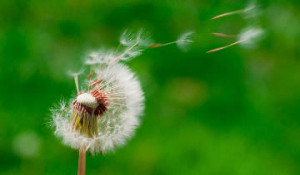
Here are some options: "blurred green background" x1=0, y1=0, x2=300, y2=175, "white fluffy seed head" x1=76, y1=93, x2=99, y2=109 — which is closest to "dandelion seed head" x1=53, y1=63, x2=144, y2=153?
"white fluffy seed head" x1=76, y1=93, x2=99, y2=109

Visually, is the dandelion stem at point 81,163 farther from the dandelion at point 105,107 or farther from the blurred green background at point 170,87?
the blurred green background at point 170,87

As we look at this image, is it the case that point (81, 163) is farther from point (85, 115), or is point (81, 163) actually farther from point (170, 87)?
point (170, 87)

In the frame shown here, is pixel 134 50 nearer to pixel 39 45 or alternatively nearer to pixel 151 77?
pixel 151 77

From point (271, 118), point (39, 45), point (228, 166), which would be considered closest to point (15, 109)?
point (39, 45)

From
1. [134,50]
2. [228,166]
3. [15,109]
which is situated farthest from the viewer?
[15,109]

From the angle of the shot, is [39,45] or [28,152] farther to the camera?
[39,45]

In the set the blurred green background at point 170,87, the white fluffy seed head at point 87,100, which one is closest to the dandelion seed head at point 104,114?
the white fluffy seed head at point 87,100
